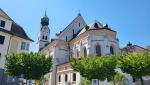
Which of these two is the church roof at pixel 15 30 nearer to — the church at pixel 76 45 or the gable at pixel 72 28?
the church at pixel 76 45

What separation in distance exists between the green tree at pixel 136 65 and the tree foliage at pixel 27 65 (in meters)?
11.2

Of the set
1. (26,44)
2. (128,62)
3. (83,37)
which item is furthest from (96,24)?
(128,62)

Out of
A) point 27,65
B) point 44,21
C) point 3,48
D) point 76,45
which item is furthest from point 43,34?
point 27,65

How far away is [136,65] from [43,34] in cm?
5385

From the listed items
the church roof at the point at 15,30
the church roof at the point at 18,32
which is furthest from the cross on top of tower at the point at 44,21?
the church roof at the point at 18,32

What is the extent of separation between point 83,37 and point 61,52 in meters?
9.25

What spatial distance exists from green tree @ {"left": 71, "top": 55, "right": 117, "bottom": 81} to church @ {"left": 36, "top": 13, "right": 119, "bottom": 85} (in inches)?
496

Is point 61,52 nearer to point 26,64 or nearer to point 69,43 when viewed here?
point 69,43

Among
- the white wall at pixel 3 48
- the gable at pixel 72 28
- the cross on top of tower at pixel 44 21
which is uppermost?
the cross on top of tower at pixel 44 21

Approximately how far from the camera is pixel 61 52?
53.0 metres

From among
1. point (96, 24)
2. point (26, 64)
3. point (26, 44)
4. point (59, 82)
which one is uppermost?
point (96, 24)

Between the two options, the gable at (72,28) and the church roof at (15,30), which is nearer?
the church roof at (15,30)

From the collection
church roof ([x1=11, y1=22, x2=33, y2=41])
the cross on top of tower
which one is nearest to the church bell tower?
the cross on top of tower

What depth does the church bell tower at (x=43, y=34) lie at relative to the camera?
237 feet
